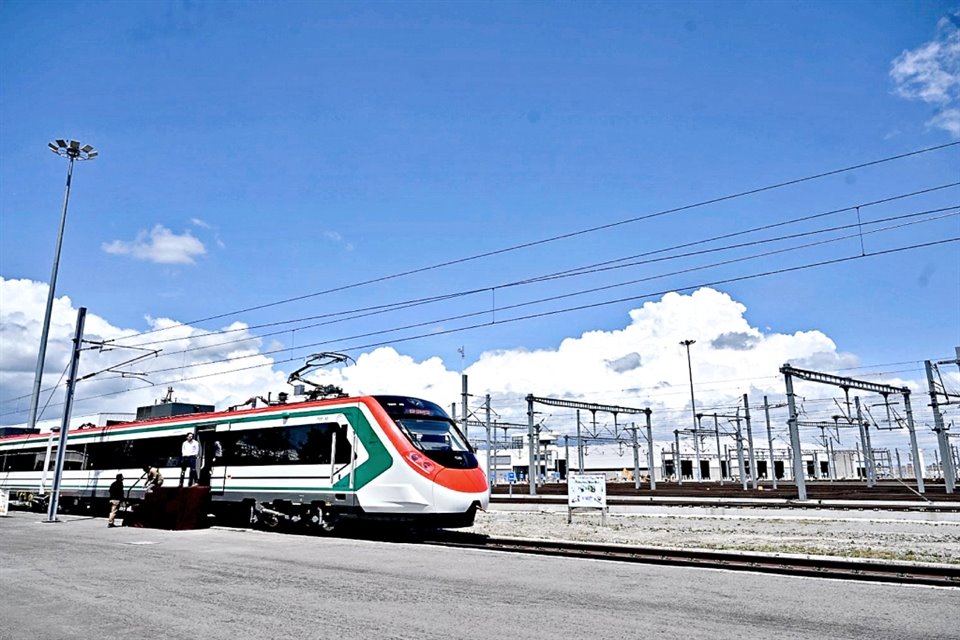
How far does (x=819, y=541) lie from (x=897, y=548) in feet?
5.21

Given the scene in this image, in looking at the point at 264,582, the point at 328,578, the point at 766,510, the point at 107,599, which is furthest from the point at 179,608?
the point at 766,510

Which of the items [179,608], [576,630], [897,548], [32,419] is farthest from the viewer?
[32,419]

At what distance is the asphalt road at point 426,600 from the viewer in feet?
20.9

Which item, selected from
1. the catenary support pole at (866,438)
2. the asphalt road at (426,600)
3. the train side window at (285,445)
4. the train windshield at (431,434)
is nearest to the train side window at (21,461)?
the train side window at (285,445)

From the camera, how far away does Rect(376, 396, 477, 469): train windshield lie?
15141 mm

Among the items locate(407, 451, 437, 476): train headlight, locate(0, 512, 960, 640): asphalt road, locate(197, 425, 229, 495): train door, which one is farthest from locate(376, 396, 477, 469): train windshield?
locate(197, 425, 229, 495): train door

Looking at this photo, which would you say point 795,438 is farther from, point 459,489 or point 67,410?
point 67,410

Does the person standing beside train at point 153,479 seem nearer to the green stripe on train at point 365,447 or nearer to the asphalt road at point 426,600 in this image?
the green stripe on train at point 365,447

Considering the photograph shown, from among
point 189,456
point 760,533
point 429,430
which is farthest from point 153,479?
point 760,533

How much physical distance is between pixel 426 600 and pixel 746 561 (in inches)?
239

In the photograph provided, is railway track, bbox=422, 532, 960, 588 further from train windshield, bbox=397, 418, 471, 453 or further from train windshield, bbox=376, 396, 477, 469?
train windshield, bbox=397, 418, 471, 453

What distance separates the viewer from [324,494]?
1592 centimetres

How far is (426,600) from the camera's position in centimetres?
781

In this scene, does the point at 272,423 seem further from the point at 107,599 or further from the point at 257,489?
the point at 107,599
